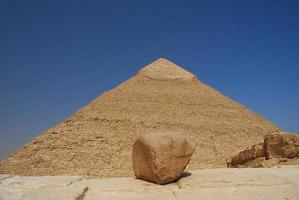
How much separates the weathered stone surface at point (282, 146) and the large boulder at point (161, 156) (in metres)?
2.92

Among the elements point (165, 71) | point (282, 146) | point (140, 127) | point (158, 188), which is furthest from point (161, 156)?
point (165, 71)

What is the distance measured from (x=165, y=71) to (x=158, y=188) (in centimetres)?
4566

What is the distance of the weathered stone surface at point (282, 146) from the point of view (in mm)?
8633

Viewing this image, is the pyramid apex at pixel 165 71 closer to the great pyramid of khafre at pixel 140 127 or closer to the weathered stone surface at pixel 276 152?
the great pyramid of khafre at pixel 140 127

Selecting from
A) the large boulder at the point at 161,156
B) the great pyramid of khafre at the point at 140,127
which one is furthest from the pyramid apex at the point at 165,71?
the large boulder at the point at 161,156

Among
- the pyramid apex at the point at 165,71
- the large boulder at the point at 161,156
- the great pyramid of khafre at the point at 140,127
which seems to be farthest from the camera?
the pyramid apex at the point at 165,71

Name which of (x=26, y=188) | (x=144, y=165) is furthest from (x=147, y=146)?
(x=26, y=188)

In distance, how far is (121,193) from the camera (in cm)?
554

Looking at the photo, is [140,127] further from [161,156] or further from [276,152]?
[161,156]

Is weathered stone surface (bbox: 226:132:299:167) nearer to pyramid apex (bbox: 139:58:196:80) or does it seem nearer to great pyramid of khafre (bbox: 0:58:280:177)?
great pyramid of khafre (bbox: 0:58:280:177)

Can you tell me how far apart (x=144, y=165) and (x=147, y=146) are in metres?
0.28

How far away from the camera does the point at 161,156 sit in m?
6.03

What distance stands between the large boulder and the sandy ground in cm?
13

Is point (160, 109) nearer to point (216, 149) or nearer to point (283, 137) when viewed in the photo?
point (216, 149)
